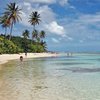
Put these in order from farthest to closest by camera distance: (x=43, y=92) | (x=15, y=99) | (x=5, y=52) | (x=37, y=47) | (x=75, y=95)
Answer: (x=37, y=47), (x=5, y=52), (x=43, y=92), (x=75, y=95), (x=15, y=99)

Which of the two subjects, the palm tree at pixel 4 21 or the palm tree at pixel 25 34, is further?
the palm tree at pixel 25 34

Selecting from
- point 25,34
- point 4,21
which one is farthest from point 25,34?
point 4,21

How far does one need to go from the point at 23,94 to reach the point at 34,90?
5.47 ft

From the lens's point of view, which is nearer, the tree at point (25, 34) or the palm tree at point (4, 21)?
the palm tree at point (4, 21)

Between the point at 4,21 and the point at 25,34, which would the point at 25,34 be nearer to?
the point at 25,34

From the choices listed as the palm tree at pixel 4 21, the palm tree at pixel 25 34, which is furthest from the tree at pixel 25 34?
the palm tree at pixel 4 21

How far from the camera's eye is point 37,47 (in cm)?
11662

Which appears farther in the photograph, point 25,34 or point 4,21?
point 25,34

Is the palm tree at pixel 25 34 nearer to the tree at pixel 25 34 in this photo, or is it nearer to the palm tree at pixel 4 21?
the tree at pixel 25 34

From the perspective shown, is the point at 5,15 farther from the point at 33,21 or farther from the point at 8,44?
the point at 33,21

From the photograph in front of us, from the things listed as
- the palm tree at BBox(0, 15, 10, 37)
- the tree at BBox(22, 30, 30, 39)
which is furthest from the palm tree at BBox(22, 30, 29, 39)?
the palm tree at BBox(0, 15, 10, 37)

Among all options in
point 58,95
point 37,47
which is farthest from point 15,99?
point 37,47

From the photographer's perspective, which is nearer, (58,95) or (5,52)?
(58,95)

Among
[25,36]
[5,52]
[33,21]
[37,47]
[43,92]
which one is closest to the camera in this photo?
[43,92]
